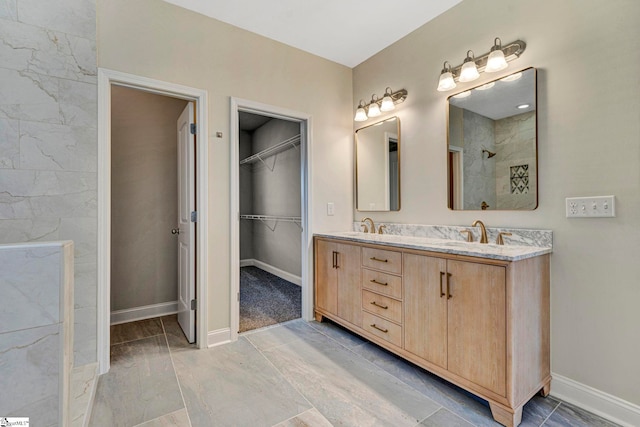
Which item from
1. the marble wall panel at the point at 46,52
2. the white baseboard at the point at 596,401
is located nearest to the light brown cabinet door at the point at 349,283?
the white baseboard at the point at 596,401

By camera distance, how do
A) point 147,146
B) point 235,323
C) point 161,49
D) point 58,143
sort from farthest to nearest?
point 147,146, point 235,323, point 161,49, point 58,143

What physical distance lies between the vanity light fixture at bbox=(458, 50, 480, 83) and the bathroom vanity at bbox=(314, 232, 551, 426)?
3.79ft

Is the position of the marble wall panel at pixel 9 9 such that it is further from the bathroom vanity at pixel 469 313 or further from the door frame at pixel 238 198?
the bathroom vanity at pixel 469 313

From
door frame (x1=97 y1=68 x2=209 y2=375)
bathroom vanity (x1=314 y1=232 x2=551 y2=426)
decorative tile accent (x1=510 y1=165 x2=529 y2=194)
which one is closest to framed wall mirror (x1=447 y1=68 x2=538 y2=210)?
decorative tile accent (x1=510 y1=165 x2=529 y2=194)

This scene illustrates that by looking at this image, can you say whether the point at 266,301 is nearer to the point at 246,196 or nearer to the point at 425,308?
the point at 425,308

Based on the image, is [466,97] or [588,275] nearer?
[588,275]

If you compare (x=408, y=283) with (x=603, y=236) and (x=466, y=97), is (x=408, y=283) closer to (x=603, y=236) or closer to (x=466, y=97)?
(x=603, y=236)

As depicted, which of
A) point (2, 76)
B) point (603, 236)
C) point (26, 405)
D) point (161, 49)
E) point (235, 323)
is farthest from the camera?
point (235, 323)

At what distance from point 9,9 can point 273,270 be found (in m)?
3.88

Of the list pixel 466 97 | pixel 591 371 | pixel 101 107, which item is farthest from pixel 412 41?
pixel 591 371

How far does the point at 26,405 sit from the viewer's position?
0.99 meters

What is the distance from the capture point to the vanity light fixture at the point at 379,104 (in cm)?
267

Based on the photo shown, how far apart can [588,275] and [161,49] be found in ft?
10.1

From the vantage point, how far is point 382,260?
2154 mm
